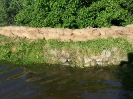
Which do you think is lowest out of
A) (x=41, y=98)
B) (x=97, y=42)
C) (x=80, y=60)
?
(x=41, y=98)

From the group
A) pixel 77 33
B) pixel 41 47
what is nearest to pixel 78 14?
pixel 77 33

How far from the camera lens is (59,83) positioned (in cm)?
808

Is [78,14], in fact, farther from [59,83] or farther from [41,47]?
[59,83]

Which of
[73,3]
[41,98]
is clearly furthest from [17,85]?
[73,3]

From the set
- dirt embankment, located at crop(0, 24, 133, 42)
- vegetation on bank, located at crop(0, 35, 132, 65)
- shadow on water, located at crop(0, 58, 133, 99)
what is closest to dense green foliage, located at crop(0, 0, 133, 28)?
dirt embankment, located at crop(0, 24, 133, 42)

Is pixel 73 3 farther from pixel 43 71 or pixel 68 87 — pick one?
pixel 68 87

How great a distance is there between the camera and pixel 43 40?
413 inches

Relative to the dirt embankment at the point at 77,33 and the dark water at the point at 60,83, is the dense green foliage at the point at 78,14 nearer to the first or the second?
the dirt embankment at the point at 77,33

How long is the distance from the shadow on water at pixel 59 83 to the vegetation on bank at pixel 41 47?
52 cm

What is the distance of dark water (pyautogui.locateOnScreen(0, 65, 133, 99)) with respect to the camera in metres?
7.21

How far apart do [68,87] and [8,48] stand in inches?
169

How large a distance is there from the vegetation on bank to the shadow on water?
52 centimetres

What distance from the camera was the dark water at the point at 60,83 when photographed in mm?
7215

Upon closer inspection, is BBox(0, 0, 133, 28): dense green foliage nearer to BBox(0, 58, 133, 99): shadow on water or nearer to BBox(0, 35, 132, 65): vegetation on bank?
BBox(0, 35, 132, 65): vegetation on bank
